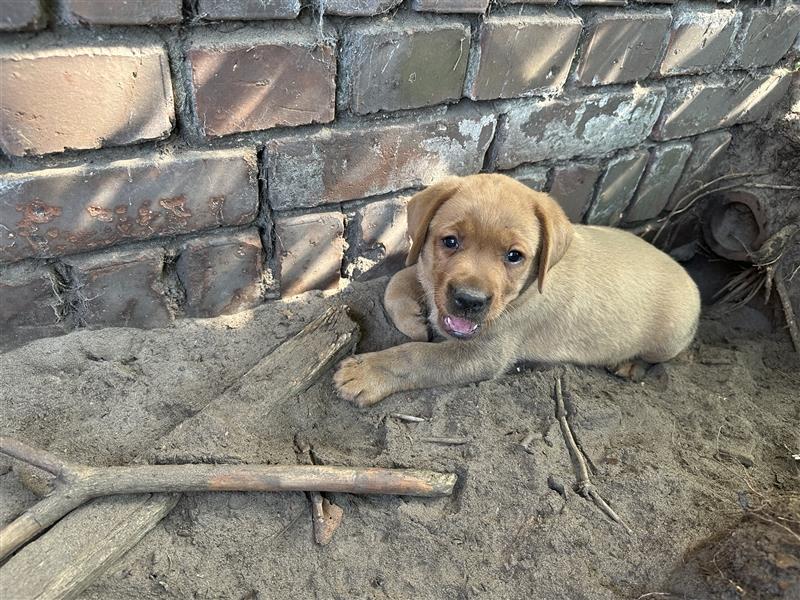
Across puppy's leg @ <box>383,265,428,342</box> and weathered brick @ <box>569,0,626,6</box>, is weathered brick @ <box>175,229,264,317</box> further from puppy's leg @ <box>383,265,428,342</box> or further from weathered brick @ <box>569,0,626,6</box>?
weathered brick @ <box>569,0,626,6</box>

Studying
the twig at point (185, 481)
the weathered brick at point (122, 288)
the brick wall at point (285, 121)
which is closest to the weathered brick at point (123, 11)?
the brick wall at point (285, 121)

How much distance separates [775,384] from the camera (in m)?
2.38

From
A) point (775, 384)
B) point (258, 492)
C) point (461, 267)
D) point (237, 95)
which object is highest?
point (237, 95)

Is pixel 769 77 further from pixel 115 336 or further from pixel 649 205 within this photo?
pixel 115 336

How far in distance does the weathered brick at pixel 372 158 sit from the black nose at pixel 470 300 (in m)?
0.52

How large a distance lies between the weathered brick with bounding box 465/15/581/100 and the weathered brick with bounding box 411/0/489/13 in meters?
0.06

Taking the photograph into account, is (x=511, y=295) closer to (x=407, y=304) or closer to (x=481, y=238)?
(x=481, y=238)

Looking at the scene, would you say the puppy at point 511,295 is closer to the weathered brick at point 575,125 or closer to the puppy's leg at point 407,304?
the puppy's leg at point 407,304

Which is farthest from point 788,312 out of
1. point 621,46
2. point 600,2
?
point 600,2

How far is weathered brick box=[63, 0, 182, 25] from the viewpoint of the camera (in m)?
1.38

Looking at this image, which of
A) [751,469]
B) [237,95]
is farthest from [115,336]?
[751,469]

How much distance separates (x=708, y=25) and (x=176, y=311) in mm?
2254

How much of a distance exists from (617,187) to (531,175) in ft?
1.65

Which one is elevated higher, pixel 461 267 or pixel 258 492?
pixel 461 267
